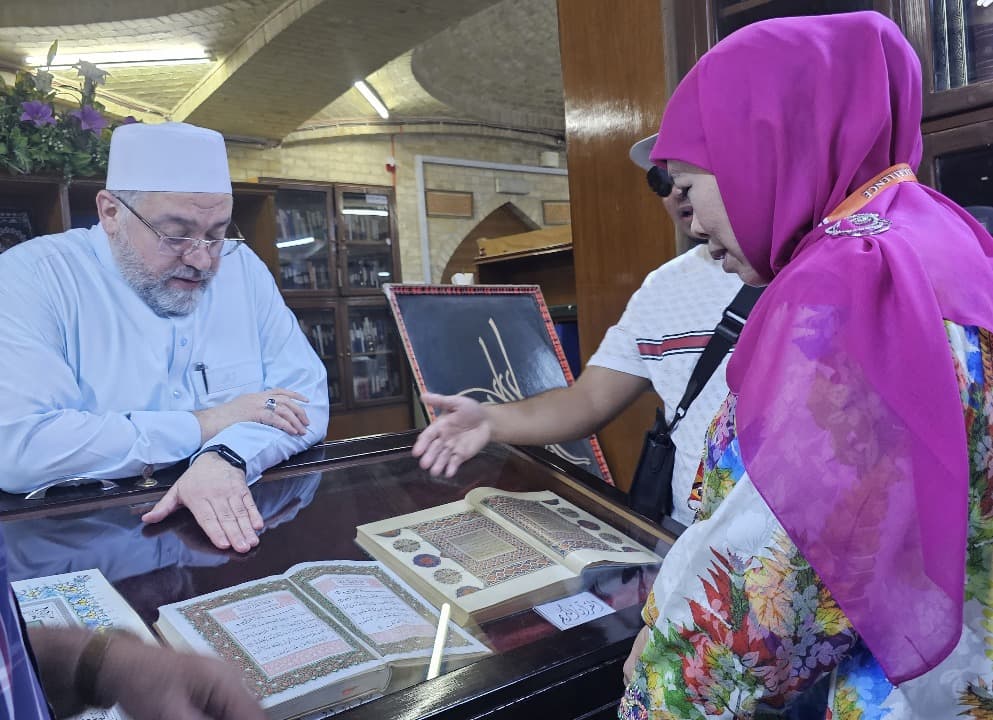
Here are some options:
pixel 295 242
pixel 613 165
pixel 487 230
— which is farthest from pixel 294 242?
pixel 613 165

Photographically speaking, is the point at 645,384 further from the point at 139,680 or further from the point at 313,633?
the point at 139,680

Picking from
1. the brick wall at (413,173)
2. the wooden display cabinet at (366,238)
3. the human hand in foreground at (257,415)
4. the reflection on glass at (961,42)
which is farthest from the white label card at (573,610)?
the brick wall at (413,173)

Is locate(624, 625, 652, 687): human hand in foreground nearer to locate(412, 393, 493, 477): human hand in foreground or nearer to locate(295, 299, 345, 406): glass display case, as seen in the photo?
locate(412, 393, 493, 477): human hand in foreground

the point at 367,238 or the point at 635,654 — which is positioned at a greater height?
the point at 367,238

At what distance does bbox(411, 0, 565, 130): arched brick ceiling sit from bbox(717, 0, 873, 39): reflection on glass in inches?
156

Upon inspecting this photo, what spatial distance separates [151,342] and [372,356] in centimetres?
579

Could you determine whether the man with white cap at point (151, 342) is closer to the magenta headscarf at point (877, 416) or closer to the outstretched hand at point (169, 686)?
the outstretched hand at point (169, 686)

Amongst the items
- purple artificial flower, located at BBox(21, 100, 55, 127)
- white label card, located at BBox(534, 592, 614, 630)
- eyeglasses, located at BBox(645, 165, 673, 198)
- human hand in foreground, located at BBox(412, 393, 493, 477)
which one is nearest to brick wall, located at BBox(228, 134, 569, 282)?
purple artificial flower, located at BBox(21, 100, 55, 127)

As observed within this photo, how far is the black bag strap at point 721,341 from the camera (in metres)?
1.62

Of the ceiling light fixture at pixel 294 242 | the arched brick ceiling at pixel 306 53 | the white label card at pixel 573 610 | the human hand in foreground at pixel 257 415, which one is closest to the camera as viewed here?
the white label card at pixel 573 610

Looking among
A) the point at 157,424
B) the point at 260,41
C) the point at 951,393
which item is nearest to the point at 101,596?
the point at 157,424

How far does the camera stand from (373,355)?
7.86m

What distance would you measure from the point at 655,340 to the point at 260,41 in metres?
5.56

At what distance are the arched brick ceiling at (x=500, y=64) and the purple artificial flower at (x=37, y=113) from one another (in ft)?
12.4
